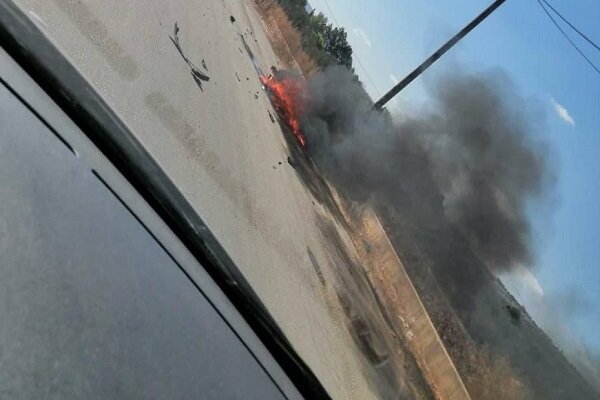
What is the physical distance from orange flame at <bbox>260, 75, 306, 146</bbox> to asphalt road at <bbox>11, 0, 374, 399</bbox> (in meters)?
4.74

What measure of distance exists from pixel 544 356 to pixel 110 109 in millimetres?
16967

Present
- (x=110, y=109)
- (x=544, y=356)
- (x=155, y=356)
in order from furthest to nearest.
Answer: (x=544, y=356), (x=110, y=109), (x=155, y=356)

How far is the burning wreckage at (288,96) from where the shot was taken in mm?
15914

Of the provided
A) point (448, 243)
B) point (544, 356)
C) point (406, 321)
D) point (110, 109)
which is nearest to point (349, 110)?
point (448, 243)

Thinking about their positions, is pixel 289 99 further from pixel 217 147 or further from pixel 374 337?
pixel 217 147

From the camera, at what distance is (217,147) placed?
745 cm

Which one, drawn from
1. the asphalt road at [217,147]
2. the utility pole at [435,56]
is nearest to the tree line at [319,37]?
the utility pole at [435,56]

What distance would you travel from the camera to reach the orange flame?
16.0 m

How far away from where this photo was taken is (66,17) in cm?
525

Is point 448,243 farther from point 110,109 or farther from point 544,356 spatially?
point 110,109

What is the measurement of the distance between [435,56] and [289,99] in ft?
23.4

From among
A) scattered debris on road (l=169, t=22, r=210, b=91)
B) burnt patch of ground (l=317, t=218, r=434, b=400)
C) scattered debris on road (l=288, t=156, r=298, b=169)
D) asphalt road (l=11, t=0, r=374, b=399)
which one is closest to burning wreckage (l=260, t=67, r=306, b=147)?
scattered debris on road (l=288, t=156, r=298, b=169)

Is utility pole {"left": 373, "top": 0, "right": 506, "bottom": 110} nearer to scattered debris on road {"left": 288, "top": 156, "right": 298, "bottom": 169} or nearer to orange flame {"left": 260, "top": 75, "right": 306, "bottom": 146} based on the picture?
orange flame {"left": 260, "top": 75, "right": 306, "bottom": 146}

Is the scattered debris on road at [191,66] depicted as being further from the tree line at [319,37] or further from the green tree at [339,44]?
the green tree at [339,44]
